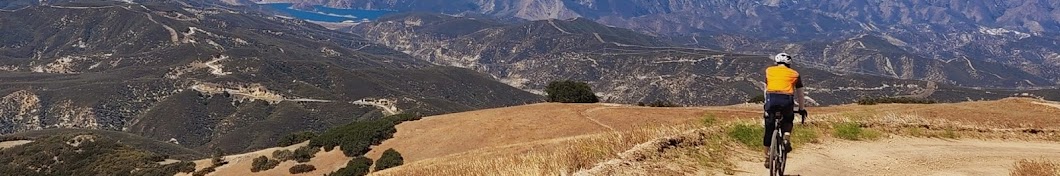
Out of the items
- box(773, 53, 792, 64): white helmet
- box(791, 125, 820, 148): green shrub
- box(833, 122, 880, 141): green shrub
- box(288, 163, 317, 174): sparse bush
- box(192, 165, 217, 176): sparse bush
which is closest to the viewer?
box(773, 53, 792, 64): white helmet

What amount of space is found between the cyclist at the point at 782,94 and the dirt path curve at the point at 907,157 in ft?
4.23

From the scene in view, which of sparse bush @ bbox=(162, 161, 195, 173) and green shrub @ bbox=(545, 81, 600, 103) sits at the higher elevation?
green shrub @ bbox=(545, 81, 600, 103)

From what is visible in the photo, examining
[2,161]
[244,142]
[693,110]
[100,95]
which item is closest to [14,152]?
[2,161]

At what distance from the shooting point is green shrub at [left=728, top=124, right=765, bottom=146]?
16275 millimetres

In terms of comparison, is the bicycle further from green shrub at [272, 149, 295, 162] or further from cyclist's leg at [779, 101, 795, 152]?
green shrub at [272, 149, 295, 162]

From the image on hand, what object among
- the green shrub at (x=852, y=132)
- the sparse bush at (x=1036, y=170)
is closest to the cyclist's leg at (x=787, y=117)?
the sparse bush at (x=1036, y=170)

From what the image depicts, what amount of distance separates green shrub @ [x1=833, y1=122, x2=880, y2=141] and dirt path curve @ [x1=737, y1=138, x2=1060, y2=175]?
43cm

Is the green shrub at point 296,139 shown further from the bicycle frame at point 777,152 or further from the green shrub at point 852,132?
the bicycle frame at point 777,152

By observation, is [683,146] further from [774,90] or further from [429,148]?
[429,148]

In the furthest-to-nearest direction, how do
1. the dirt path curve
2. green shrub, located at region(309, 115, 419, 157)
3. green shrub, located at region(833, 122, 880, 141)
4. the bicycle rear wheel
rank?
green shrub, located at region(309, 115, 419, 157) → green shrub, located at region(833, 122, 880, 141) → the dirt path curve → the bicycle rear wheel

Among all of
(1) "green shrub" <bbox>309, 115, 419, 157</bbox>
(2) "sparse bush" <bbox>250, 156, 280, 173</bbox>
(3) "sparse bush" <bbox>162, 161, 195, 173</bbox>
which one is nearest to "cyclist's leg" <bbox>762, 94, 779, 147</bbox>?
(1) "green shrub" <bbox>309, 115, 419, 157</bbox>

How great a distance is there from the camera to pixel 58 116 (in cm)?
16738

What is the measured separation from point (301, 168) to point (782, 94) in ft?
108

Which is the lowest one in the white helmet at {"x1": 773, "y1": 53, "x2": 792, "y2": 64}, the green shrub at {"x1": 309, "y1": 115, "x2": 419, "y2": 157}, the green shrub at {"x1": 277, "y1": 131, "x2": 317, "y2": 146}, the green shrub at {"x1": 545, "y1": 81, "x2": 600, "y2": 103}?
the green shrub at {"x1": 277, "y1": 131, "x2": 317, "y2": 146}
